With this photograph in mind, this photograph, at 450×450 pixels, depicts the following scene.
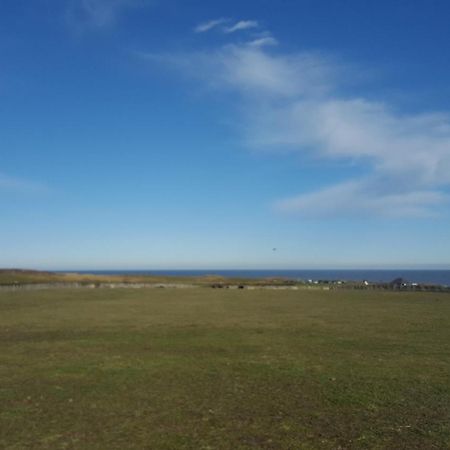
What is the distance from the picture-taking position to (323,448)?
8656 mm

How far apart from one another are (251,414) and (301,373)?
167 inches

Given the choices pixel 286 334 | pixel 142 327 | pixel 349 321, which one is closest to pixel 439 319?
pixel 349 321

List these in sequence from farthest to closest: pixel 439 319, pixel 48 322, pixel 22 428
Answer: pixel 439 319
pixel 48 322
pixel 22 428

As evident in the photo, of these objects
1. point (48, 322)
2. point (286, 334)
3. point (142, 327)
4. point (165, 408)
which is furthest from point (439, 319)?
point (165, 408)

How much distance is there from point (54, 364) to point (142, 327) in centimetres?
977

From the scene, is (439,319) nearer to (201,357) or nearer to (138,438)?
(201,357)

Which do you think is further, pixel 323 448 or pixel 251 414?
pixel 251 414

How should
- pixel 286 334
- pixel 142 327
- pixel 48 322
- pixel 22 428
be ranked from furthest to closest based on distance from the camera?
pixel 48 322 < pixel 142 327 < pixel 286 334 < pixel 22 428

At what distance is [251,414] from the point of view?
10.6 metres

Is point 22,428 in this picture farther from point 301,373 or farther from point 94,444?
point 301,373

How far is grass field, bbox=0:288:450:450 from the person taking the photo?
9.30 m

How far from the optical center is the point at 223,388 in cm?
1288

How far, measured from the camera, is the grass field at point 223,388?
9.30 m

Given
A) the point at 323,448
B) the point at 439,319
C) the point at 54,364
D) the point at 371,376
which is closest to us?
the point at 323,448
